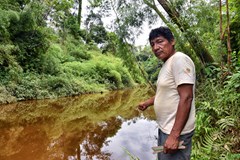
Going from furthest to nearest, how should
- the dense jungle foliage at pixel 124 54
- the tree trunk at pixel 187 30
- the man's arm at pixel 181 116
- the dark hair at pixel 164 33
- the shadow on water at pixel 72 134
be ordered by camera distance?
the tree trunk at pixel 187 30 → the shadow on water at pixel 72 134 → the dense jungle foliage at pixel 124 54 → the dark hair at pixel 164 33 → the man's arm at pixel 181 116

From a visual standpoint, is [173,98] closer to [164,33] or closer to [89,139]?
[164,33]

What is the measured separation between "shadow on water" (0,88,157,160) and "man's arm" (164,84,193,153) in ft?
7.64

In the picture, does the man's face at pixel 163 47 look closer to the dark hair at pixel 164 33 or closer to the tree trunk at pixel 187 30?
the dark hair at pixel 164 33

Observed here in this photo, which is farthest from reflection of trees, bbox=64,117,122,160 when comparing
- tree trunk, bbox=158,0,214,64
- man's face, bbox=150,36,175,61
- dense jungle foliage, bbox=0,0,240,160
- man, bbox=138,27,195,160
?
man's face, bbox=150,36,175,61

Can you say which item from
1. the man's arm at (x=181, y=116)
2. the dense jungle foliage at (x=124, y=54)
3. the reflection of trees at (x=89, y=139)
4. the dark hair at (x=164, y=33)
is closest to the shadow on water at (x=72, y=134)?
the reflection of trees at (x=89, y=139)

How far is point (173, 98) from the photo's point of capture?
1815 mm

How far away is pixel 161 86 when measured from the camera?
6.16 ft

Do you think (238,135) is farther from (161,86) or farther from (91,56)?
(91,56)

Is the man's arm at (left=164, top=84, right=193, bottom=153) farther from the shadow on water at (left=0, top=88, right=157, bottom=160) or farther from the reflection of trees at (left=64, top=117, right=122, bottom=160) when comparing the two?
the reflection of trees at (left=64, top=117, right=122, bottom=160)

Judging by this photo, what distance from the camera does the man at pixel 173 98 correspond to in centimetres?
172

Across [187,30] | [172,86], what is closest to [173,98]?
[172,86]

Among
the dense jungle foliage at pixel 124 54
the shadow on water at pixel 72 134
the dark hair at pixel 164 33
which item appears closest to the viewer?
the dark hair at pixel 164 33

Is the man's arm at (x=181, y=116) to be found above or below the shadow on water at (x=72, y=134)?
above

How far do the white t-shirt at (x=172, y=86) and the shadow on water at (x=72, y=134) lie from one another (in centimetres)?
223
